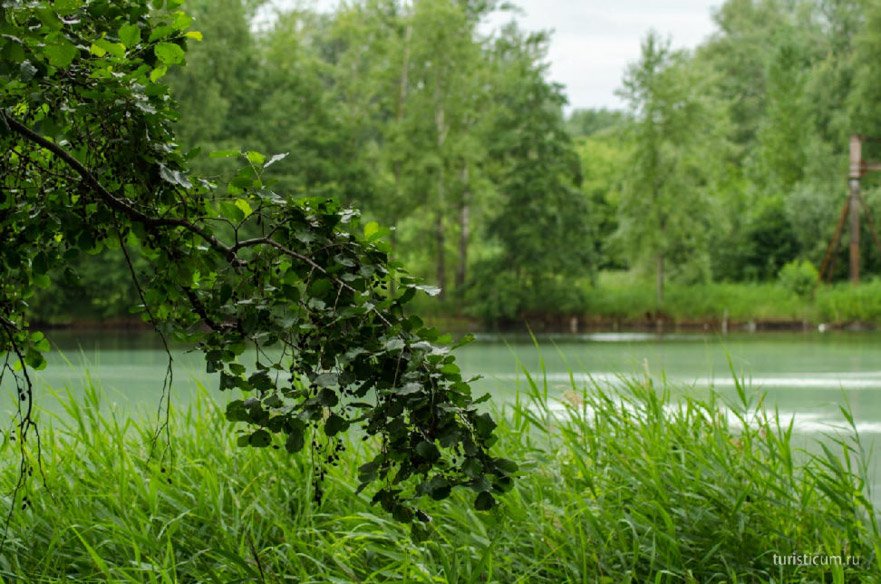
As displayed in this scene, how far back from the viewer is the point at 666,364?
18391mm

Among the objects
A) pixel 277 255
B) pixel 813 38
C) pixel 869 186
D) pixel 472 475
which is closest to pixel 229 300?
pixel 277 255

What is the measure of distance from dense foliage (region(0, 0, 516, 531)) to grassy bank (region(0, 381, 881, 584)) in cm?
117

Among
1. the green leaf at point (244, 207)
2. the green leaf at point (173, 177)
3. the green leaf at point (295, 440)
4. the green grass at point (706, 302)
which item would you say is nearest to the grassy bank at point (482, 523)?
the green leaf at point (295, 440)

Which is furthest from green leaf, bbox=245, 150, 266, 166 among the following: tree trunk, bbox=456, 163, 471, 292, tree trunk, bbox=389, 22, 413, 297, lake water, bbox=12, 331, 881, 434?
tree trunk, bbox=456, 163, 471, 292

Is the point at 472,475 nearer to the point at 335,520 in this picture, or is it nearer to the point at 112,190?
the point at 112,190

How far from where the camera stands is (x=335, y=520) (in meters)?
3.92

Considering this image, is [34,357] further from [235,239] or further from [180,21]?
[180,21]

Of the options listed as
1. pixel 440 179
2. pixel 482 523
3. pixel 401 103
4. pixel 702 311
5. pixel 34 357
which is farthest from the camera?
pixel 401 103

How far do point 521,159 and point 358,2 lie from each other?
28.1 feet

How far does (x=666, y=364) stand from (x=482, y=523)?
14880mm

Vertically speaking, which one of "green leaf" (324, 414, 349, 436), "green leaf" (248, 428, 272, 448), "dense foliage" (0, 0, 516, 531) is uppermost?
"dense foliage" (0, 0, 516, 531)

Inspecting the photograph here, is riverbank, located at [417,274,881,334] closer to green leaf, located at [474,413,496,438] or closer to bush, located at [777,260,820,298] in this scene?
bush, located at [777,260,820,298]

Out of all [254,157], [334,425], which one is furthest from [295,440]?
[254,157]

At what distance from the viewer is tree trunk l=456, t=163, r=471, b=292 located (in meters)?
33.6
